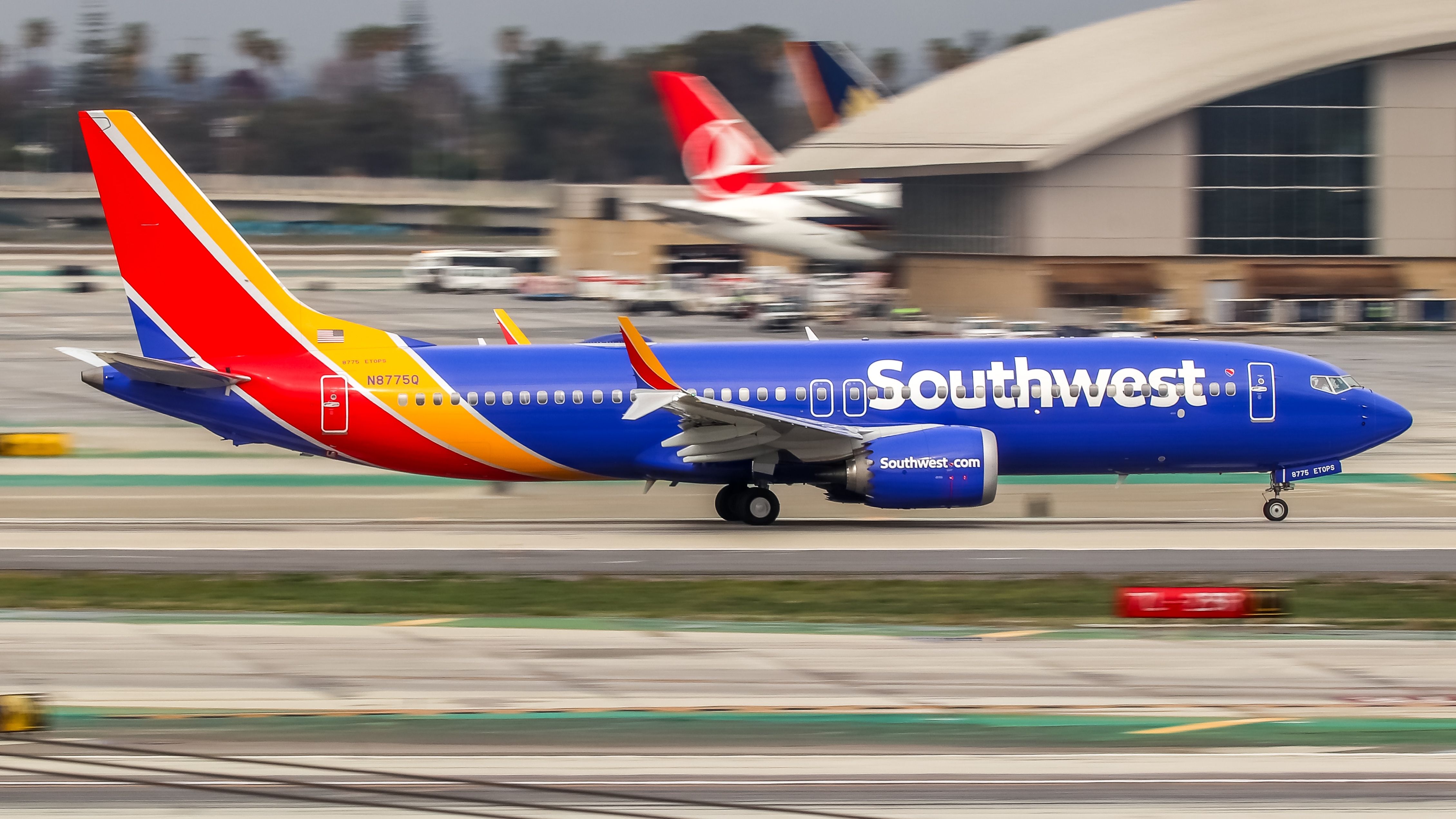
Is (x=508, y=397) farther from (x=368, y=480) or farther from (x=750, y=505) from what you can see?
(x=368, y=480)

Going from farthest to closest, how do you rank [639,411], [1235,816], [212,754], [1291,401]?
[1291,401] < [639,411] < [212,754] < [1235,816]

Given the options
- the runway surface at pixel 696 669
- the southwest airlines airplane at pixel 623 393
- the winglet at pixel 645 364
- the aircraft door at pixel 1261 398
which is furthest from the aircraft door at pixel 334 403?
the aircraft door at pixel 1261 398

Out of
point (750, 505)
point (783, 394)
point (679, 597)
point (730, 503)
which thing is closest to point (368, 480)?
point (730, 503)

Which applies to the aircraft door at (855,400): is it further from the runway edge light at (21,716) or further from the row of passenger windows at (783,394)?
the runway edge light at (21,716)

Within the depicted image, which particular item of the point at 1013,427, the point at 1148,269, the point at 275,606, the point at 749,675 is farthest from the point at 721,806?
the point at 1148,269

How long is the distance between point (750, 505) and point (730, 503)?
0.45 m

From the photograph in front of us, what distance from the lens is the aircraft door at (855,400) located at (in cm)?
3061

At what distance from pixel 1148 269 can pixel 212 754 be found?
71.2 metres

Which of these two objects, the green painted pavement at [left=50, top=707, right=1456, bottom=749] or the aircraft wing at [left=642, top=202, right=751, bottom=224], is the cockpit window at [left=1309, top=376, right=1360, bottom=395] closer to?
the green painted pavement at [left=50, top=707, right=1456, bottom=749]

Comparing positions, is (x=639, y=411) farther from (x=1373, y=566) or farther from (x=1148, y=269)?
(x=1148, y=269)

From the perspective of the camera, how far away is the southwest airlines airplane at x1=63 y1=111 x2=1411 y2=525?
30562 millimetres

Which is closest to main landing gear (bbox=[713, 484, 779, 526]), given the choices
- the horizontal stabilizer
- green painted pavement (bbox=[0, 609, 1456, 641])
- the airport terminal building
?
green painted pavement (bbox=[0, 609, 1456, 641])

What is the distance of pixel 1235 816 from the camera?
1323cm

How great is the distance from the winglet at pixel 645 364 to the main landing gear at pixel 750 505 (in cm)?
283
